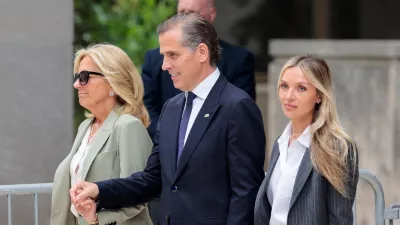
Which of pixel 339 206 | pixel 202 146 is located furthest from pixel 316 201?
pixel 202 146

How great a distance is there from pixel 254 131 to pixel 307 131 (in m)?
0.26

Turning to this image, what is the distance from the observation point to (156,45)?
10117 mm

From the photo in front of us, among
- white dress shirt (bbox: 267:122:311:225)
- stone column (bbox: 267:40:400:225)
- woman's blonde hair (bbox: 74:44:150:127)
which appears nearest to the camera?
white dress shirt (bbox: 267:122:311:225)

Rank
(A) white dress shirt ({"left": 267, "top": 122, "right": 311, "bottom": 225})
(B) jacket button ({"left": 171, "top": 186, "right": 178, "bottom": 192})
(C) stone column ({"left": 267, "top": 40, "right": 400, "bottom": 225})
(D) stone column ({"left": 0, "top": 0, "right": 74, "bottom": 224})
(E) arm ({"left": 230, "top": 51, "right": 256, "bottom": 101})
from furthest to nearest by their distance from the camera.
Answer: (C) stone column ({"left": 267, "top": 40, "right": 400, "bottom": 225}) → (D) stone column ({"left": 0, "top": 0, "right": 74, "bottom": 224}) → (E) arm ({"left": 230, "top": 51, "right": 256, "bottom": 101}) → (B) jacket button ({"left": 171, "top": 186, "right": 178, "bottom": 192}) → (A) white dress shirt ({"left": 267, "top": 122, "right": 311, "bottom": 225})

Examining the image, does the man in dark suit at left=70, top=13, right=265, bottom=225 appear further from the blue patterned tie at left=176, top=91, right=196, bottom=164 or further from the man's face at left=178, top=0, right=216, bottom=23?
the man's face at left=178, top=0, right=216, bottom=23

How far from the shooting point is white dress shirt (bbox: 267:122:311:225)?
14.1 ft

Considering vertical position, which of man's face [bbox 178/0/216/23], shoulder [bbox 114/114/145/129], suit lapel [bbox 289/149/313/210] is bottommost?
suit lapel [bbox 289/149/313/210]

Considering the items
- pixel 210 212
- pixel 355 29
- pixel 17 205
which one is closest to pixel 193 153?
pixel 210 212

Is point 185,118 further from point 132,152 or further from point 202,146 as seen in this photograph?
point 132,152

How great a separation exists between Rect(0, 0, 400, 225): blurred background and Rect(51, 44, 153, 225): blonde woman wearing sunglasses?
6.12 feet

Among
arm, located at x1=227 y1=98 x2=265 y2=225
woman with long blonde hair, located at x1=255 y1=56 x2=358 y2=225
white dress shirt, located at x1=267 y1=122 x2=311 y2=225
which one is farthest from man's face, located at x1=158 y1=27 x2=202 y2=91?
white dress shirt, located at x1=267 y1=122 x2=311 y2=225

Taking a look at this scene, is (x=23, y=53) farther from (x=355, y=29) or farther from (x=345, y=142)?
(x=355, y=29)

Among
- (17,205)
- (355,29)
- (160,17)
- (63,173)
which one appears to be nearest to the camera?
(63,173)

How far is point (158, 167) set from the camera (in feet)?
15.6
